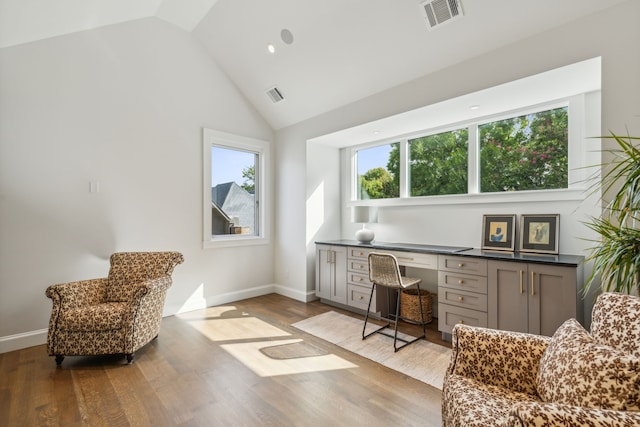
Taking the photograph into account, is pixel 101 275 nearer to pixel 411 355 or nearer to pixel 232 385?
pixel 232 385

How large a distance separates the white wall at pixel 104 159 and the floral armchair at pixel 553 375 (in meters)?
3.46

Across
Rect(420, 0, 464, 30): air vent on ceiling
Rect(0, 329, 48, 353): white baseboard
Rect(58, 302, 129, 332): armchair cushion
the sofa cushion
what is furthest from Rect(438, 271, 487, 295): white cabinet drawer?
Rect(0, 329, 48, 353): white baseboard

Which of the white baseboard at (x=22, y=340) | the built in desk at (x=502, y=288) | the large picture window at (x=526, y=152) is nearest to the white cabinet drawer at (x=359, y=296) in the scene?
the built in desk at (x=502, y=288)

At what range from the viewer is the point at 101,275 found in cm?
334

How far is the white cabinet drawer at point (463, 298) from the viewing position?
278 cm

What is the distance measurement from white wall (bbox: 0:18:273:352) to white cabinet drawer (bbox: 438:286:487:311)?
281 cm

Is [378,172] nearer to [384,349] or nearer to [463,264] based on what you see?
[463,264]

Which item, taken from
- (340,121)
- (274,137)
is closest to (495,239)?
(340,121)

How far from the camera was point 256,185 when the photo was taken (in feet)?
15.9

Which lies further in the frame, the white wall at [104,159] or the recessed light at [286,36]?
the recessed light at [286,36]

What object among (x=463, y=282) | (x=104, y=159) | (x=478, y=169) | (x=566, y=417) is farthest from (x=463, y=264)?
(x=104, y=159)

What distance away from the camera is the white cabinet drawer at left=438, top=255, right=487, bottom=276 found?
2.78 metres

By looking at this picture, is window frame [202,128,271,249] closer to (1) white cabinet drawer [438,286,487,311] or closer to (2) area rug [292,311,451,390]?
(2) area rug [292,311,451,390]

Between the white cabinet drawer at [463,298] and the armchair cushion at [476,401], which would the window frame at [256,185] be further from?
the armchair cushion at [476,401]
